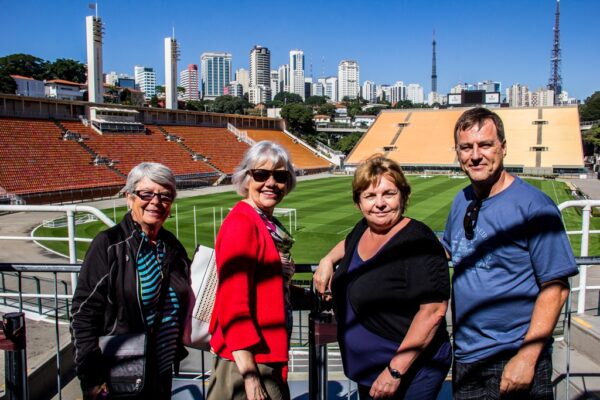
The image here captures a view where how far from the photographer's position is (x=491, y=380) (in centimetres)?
248

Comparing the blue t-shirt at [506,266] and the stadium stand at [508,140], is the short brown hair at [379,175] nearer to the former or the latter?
the blue t-shirt at [506,266]

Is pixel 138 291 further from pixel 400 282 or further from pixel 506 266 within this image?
pixel 506 266

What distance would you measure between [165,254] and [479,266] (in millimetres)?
1648

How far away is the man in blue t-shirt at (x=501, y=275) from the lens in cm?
227

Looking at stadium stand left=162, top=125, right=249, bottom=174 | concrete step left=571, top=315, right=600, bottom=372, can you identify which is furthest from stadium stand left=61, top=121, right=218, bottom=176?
concrete step left=571, top=315, right=600, bottom=372

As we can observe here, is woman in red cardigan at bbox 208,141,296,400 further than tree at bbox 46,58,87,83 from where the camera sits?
No

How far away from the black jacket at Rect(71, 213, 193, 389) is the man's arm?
72.4 inches

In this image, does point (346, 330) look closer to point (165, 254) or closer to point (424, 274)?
point (424, 274)

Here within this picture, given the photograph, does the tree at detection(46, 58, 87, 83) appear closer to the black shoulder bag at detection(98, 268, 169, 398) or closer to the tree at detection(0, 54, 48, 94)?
the tree at detection(0, 54, 48, 94)

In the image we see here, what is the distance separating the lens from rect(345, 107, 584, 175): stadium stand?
58.7 meters

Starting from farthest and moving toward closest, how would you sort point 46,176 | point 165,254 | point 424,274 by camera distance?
1. point 46,176
2. point 165,254
3. point 424,274

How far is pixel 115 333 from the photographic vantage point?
2.63 meters

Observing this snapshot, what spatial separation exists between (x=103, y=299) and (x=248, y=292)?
81cm

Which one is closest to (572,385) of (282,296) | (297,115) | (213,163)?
(282,296)
